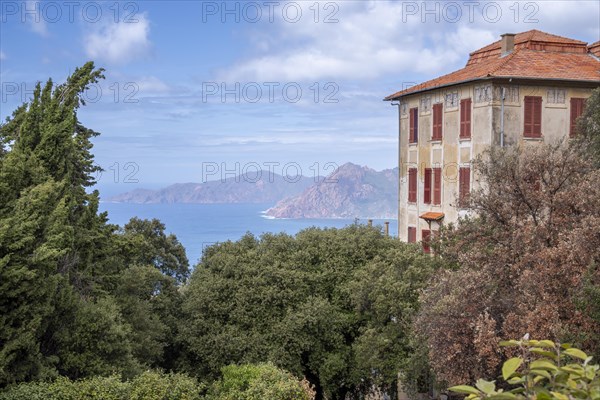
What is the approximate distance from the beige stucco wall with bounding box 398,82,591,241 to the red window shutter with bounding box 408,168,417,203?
33cm

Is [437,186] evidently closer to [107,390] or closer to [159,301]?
[159,301]

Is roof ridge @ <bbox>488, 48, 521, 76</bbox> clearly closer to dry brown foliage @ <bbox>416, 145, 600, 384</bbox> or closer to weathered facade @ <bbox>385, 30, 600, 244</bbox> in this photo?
weathered facade @ <bbox>385, 30, 600, 244</bbox>

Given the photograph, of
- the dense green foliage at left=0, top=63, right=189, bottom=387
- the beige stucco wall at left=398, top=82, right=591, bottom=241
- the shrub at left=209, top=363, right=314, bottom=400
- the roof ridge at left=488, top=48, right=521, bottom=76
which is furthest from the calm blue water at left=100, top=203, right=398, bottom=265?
the shrub at left=209, top=363, right=314, bottom=400

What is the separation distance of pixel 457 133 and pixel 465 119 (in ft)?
2.94

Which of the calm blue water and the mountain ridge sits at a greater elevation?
the mountain ridge

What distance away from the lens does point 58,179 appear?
23500 mm

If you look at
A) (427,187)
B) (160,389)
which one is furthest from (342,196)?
(160,389)

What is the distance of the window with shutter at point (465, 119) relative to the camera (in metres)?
33.3

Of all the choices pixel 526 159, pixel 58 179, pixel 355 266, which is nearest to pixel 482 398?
pixel 526 159

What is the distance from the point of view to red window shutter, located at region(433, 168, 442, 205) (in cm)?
3566

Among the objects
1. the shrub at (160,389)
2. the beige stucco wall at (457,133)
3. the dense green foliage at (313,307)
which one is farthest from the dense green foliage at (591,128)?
the shrub at (160,389)

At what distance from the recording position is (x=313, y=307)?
27.6 m

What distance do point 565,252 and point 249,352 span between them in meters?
14.0

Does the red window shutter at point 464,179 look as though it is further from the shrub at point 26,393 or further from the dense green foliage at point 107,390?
the shrub at point 26,393
